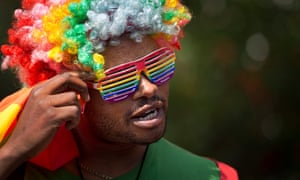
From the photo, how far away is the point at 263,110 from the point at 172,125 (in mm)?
667

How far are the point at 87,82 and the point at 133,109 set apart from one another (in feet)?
0.66

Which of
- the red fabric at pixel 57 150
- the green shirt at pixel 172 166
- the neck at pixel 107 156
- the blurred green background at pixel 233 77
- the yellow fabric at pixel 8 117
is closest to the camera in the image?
the yellow fabric at pixel 8 117

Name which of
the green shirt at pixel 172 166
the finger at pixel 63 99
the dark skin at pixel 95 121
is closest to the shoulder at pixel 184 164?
the green shirt at pixel 172 166

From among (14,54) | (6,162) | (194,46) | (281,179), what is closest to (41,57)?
(14,54)

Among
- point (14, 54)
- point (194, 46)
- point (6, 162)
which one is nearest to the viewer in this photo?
point (6, 162)

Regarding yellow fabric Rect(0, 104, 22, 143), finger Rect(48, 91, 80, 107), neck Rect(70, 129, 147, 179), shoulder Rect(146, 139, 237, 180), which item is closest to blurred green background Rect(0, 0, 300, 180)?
shoulder Rect(146, 139, 237, 180)

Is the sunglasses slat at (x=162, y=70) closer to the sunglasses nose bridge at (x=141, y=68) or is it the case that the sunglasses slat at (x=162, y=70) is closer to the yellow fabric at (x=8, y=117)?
the sunglasses nose bridge at (x=141, y=68)

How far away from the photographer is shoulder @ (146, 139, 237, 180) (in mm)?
3576

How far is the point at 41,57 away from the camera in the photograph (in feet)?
10.7

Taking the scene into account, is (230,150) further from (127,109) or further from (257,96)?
(127,109)

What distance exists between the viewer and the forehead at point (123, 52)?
3201 millimetres

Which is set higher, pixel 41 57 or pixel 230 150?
pixel 41 57

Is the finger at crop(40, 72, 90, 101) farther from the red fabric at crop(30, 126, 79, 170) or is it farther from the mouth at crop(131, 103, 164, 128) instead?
the red fabric at crop(30, 126, 79, 170)

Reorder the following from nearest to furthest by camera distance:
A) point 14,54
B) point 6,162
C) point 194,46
A: point 6,162 → point 14,54 → point 194,46
